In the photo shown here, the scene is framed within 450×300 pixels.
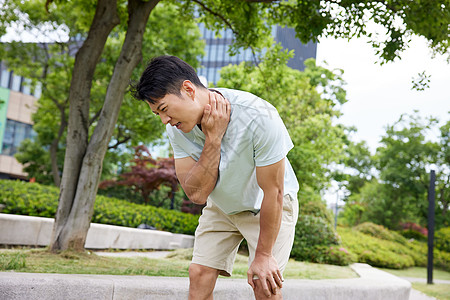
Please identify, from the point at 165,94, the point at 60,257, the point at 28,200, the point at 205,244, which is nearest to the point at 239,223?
the point at 205,244

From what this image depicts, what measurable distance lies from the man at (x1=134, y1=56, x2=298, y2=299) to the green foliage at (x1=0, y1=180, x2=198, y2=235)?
21.6 feet

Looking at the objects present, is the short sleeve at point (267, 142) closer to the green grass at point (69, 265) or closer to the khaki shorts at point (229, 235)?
the khaki shorts at point (229, 235)

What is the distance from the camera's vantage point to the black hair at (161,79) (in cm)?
187

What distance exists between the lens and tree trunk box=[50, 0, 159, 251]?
5.21 m

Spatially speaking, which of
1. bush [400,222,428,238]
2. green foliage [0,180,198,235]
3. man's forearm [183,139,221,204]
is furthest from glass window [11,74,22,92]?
man's forearm [183,139,221,204]

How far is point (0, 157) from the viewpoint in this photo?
31203 millimetres

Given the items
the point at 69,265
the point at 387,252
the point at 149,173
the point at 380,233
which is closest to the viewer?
the point at 69,265

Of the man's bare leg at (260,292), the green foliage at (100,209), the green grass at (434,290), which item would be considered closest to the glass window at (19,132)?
the green foliage at (100,209)

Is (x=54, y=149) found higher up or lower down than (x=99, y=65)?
lower down

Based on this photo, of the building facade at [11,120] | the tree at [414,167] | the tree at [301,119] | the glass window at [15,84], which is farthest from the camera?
the glass window at [15,84]

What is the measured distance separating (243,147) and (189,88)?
348mm

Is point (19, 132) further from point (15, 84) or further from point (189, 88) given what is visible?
point (189, 88)

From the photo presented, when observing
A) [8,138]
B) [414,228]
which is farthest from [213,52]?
[414,228]

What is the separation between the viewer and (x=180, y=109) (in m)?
1.91
